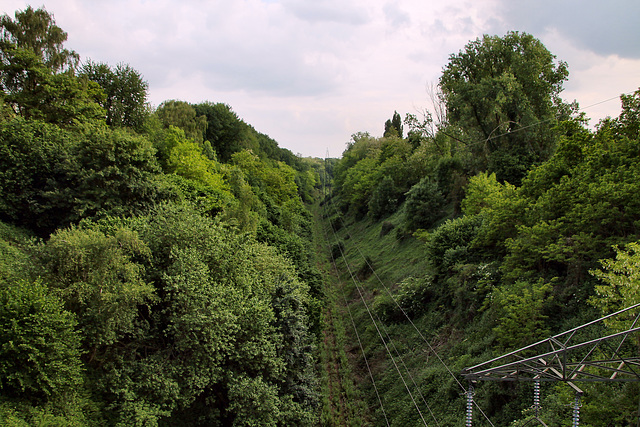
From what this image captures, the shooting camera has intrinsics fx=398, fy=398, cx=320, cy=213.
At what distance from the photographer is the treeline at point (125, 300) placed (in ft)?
36.1

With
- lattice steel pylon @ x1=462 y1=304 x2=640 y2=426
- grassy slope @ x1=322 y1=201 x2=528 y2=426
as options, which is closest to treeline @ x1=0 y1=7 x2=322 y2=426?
grassy slope @ x1=322 y1=201 x2=528 y2=426

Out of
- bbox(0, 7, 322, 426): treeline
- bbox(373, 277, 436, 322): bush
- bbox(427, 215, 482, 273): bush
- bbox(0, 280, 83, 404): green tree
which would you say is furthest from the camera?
bbox(373, 277, 436, 322): bush

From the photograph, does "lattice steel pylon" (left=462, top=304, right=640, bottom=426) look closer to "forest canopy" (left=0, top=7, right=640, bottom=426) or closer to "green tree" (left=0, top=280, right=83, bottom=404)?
"forest canopy" (left=0, top=7, right=640, bottom=426)

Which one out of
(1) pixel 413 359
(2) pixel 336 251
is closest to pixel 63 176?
(1) pixel 413 359

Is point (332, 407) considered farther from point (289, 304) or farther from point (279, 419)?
point (289, 304)

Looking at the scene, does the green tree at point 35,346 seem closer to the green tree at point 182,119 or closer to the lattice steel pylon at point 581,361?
the lattice steel pylon at point 581,361

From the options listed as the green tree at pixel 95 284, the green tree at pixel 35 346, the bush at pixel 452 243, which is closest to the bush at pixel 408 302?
the bush at pixel 452 243

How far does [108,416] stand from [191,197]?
60.2 feet

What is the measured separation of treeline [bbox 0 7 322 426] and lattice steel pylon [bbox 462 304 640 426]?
834 centimetres

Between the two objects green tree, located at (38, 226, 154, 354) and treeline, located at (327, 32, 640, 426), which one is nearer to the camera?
green tree, located at (38, 226, 154, 354)

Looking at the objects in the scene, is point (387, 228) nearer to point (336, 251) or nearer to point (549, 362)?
point (336, 251)

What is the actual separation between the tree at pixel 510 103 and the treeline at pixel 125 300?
17.9m

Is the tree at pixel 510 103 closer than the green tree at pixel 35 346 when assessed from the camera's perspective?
No

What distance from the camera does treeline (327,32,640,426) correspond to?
46.0 ft
